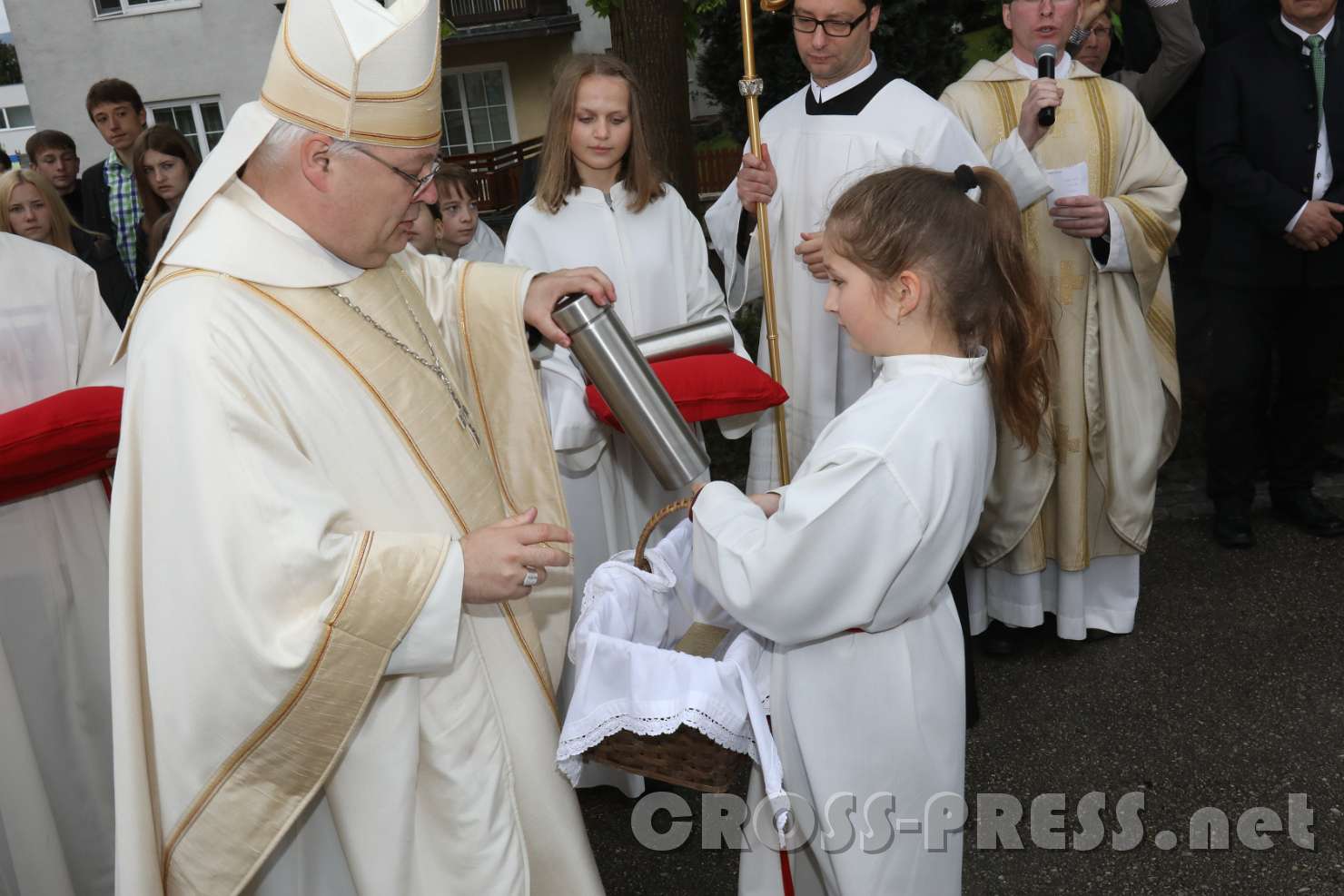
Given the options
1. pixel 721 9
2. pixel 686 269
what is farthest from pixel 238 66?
pixel 686 269

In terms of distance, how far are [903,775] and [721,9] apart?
24.6 feet

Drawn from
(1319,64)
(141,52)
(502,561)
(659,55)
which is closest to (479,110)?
(141,52)

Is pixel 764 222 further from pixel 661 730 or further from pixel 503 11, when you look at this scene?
pixel 503 11

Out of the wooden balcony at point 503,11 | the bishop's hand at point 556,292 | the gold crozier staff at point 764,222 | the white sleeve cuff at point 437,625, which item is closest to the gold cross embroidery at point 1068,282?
the gold crozier staff at point 764,222

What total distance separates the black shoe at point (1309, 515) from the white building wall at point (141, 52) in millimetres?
16599

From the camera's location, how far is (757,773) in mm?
2379

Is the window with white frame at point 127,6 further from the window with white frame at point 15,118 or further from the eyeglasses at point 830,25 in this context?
the eyeglasses at point 830,25

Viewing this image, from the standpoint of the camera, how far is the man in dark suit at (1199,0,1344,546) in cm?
459

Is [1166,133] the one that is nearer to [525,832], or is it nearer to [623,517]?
[623,517]

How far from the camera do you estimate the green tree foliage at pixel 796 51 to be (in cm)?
803

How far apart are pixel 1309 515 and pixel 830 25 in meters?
3.10

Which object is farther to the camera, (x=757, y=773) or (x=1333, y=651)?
(x=1333, y=651)

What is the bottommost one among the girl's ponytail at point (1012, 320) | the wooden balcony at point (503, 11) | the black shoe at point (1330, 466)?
the black shoe at point (1330, 466)

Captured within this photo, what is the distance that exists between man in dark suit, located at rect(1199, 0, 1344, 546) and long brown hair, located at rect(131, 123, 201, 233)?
438 cm
